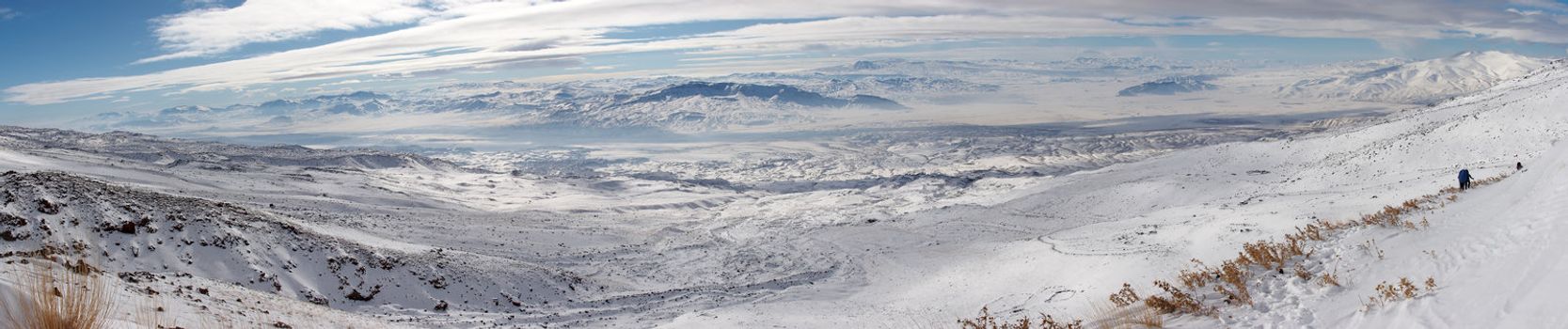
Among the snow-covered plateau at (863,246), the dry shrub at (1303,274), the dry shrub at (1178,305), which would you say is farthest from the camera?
the dry shrub at (1303,274)

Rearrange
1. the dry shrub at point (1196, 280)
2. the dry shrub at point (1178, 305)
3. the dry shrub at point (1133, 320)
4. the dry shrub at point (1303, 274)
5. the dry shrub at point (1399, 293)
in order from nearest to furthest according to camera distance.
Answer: the dry shrub at point (1399, 293) → the dry shrub at point (1133, 320) → the dry shrub at point (1178, 305) → the dry shrub at point (1303, 274) → the dry shrub at point (1196, 280)

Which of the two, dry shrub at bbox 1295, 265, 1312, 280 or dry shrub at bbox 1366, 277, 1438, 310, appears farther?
dry shrub at bbox 1295, 265, 1312, 280

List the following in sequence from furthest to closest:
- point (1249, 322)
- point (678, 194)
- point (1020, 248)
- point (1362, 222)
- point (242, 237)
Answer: point (678, 194)
point (1020, 248)
point (242, 237)
point (1362, 222)
point (1249, 322)

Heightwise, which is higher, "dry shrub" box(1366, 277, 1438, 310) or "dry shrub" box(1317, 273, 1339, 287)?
"dry shrub" box(1366, 277, 1438, 310)

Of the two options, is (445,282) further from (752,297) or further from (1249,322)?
(1249,322)

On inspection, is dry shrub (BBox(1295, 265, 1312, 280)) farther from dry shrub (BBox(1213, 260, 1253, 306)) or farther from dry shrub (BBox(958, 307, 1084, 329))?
dry shrub (BBox(958, 307, 1084, 329))

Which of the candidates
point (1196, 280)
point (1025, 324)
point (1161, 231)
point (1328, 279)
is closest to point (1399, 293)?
point (1328, 279)

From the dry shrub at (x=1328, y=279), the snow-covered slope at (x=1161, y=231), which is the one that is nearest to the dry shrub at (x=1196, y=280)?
the snow-covered slope at (x=1161, y=231)

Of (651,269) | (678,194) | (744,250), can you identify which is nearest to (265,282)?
(651,269)

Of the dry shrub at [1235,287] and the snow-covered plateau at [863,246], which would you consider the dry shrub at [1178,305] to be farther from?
the dry shrub at [1235,287]

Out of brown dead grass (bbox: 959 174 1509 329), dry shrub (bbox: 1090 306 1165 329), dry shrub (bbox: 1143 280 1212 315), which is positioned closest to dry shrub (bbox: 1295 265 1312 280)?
brown dead grass (bbox: 959 174 1509 329)

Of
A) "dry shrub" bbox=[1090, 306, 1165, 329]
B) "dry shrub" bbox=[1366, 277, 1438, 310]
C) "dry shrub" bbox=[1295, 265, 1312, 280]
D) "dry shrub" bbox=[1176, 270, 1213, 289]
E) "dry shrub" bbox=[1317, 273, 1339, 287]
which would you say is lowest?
"dry shrub" bbox=[1176, 270, 1213, 289]
